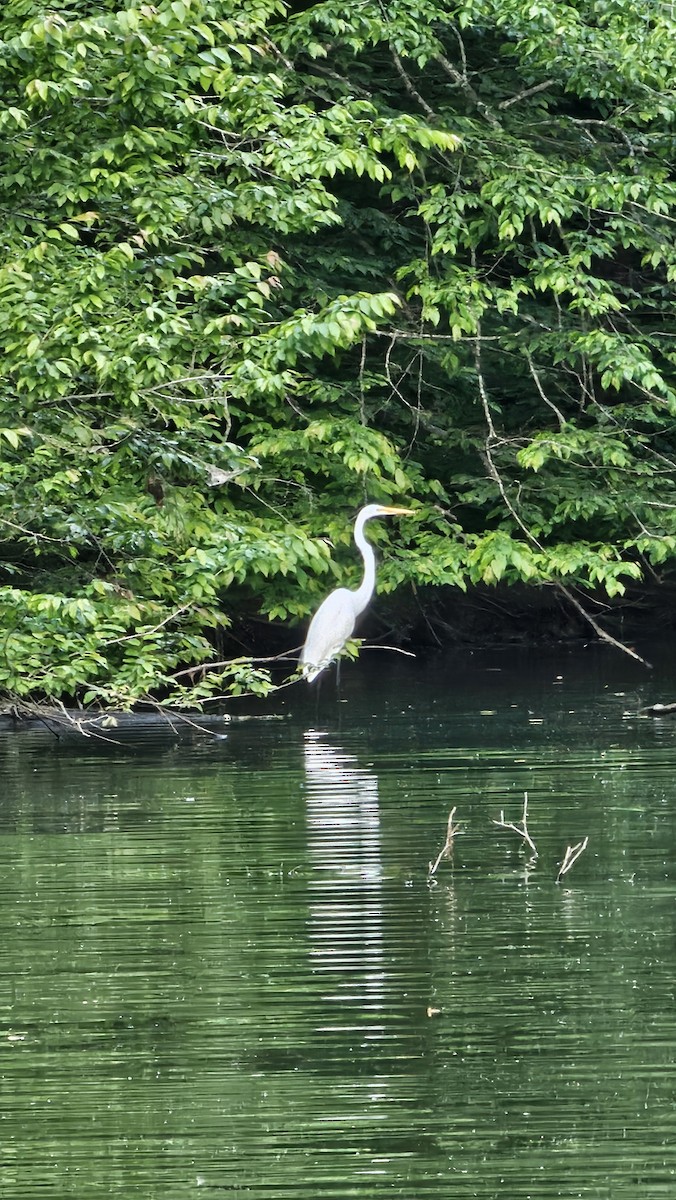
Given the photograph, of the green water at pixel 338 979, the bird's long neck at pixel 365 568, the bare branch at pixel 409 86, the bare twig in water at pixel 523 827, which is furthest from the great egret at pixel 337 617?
the bare twig in water at pixel 523 827

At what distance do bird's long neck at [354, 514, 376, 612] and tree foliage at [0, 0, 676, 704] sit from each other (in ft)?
0.49

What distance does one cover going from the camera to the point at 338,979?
611cm

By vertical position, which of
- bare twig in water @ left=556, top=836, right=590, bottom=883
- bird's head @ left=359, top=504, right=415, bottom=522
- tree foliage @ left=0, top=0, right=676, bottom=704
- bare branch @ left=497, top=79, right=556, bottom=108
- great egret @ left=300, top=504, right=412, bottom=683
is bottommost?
great egret @ left=300, top=504, right=412, bottom=683

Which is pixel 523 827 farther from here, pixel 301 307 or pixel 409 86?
pixel 409 86

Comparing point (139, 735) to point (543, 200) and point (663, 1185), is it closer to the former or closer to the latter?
point (543, 200)

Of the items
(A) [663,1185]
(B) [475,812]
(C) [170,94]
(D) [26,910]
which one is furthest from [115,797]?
(A) [663,1185]

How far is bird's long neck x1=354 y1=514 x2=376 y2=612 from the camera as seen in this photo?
14500mm

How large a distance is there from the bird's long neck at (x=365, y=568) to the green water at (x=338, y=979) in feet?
11.3

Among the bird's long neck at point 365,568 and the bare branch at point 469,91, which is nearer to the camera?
the bird's long neck at point 365,568

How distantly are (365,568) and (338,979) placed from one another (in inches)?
350

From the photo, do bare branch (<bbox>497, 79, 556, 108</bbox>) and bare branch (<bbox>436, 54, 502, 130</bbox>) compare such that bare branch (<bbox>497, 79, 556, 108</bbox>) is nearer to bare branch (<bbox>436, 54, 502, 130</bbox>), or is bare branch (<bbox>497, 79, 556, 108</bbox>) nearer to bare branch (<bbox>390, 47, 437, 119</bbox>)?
bare branch (<bbox>436, 54, 502, 130</bbox>)

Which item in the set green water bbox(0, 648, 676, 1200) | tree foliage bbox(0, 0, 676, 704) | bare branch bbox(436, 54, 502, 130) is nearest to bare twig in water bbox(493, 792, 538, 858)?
green water bbox(0, 648, 676, 1200)

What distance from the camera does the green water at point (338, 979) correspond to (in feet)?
15.1

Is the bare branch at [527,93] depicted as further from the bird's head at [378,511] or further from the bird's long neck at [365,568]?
the bird's long neck at [365,568]
